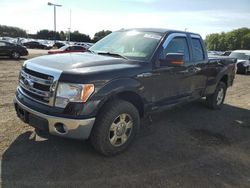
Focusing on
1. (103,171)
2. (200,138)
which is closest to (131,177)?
(103,171)

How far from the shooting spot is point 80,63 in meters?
4.09

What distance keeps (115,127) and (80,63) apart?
1035 millimetres

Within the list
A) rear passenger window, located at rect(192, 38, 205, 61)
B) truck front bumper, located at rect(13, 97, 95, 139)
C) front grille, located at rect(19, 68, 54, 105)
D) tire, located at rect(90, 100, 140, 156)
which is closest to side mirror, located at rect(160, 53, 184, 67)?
tire, located at rect(90, 100, 140, 156)

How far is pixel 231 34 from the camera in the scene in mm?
113625

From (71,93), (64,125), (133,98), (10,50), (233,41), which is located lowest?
(233,41)

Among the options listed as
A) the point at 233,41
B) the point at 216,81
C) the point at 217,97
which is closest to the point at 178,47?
the point at 216,81

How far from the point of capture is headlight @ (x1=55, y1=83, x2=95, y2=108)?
12.1 feet

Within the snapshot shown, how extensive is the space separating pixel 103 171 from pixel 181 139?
1915 millimetres

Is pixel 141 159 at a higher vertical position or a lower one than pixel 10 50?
higher

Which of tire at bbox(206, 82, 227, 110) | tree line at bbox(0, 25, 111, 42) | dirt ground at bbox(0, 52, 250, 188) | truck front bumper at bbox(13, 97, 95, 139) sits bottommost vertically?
tree line at bbox(0, 25, 111, 42)

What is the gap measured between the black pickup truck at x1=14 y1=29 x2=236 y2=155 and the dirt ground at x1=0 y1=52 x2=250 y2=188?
1.17ft

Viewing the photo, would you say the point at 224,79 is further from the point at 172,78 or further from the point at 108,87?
the point at 108,87

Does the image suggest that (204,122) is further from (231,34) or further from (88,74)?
(231,34)

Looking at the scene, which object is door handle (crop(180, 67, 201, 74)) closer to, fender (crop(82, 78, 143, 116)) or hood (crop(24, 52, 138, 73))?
hood (crop(24, 52, 138, 73))
